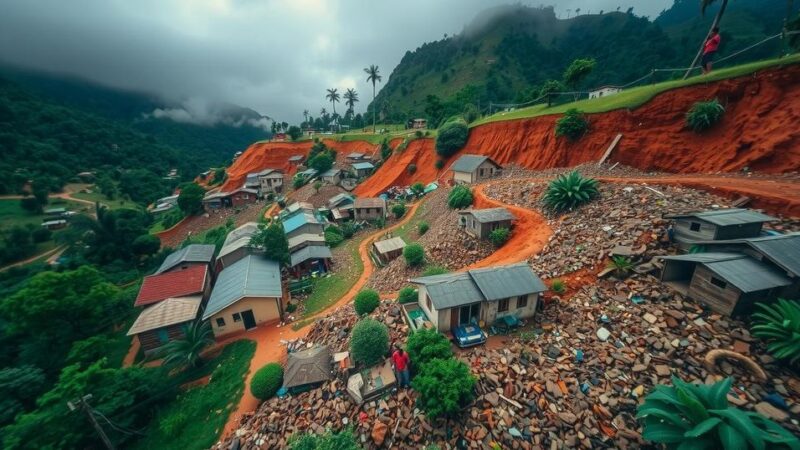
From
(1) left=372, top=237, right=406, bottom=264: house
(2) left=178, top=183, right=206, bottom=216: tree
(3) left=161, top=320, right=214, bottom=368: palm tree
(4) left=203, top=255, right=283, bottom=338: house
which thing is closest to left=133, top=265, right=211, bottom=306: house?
(4) left=203, top=255, right=283, bottom=338: house

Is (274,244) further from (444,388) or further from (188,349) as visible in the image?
(444,388)

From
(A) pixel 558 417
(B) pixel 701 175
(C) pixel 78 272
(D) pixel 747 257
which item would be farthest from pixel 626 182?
(C) pixel 78 272

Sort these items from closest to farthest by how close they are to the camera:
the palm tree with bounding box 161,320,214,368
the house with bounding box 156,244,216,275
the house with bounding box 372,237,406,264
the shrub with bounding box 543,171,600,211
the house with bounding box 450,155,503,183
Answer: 1. the palm tree with bounding box 161,320,214,368
2. the shrub with bounding box 543,171,600,211
3. the house with bounding box 372,237,406,264
4. the house with bounding box 156,244,216,275
5. the house with bounding box 450,155,503,183

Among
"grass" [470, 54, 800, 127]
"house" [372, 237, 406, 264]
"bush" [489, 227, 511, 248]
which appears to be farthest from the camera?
"house" [372, 237, 406, 264]

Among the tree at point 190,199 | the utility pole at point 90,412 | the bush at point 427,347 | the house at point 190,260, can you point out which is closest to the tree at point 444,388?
the bush at point 427,347

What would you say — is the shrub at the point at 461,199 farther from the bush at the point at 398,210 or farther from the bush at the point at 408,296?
the bush at the point at 408,296

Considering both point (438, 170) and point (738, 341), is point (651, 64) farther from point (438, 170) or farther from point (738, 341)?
point (738, 341)

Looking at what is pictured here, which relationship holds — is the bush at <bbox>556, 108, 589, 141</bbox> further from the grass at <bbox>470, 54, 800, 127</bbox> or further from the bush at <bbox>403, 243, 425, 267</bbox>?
the bush at <bbox>403, 243, 425, 267</bbox>
